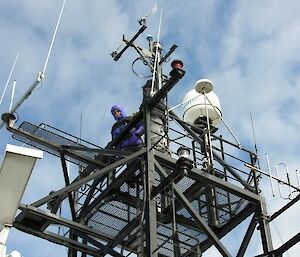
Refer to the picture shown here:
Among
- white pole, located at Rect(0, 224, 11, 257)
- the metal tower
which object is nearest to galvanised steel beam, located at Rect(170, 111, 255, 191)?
the metal tower

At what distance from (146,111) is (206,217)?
11.6 feet

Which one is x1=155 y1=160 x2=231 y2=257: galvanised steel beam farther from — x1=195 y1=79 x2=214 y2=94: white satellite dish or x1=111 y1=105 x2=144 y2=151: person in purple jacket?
x1=195 y1=79 x2=214 y2=94: white satellite dish

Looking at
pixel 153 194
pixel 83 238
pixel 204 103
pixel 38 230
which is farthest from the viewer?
pixel 204 103

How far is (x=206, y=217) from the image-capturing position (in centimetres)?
1786

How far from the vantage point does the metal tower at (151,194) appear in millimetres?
15633

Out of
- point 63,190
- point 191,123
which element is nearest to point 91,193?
point 63,190

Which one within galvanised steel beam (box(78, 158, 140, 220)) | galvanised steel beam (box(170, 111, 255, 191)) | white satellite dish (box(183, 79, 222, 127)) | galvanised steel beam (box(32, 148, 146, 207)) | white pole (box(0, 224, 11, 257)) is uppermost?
white satellite dish (box(183, 79, 222, 127))

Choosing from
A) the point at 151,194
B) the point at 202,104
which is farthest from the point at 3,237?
the point at 202,104

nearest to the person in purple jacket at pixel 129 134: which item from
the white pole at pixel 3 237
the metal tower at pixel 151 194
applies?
the metal tower at pixel 151 194

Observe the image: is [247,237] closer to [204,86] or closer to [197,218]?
[197,218]

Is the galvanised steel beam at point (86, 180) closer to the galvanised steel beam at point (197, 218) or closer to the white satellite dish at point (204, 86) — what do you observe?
the galvanised steel beam at point (197, 218)

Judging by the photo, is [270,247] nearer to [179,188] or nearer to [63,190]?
[179,188]

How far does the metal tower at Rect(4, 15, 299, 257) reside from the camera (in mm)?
15633

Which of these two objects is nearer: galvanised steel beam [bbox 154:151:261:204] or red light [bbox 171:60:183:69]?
red light [bbox 171:60:183:69]
